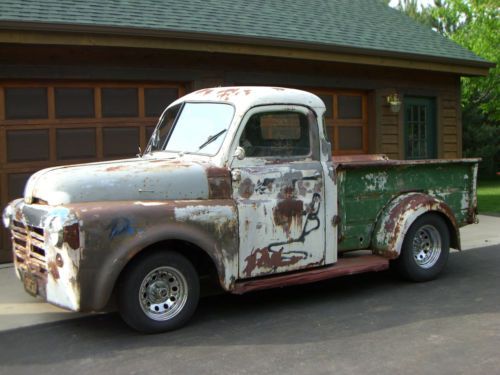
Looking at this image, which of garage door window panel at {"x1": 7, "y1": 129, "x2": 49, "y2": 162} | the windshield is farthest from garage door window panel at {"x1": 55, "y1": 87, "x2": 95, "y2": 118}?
the windshield

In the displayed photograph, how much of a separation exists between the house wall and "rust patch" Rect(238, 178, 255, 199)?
152 inches

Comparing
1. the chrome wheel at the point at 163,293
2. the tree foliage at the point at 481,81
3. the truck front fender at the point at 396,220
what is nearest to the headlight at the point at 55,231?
the chrome wheel at the point at 163,293

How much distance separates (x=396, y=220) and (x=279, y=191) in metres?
1.55

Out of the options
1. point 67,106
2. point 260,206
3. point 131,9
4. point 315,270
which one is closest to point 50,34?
point 67,106

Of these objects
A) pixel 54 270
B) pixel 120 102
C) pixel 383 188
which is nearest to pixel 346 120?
pixel 120 102

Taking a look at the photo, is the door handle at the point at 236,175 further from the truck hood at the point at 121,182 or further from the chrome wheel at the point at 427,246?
the chrome wheel at the point at 427,246

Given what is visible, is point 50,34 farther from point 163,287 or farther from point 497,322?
point 497,322

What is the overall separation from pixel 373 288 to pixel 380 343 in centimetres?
194

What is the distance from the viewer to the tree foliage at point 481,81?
17781mm

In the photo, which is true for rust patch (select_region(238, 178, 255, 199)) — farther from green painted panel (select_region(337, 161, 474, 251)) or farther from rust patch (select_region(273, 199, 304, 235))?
green painted panel (select_region(337, 161, 474, 251))

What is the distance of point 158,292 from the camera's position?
5.24 metres

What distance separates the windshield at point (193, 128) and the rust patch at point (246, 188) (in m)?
0.40

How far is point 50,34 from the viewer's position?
25.6ft

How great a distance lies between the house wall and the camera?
26.8ft
